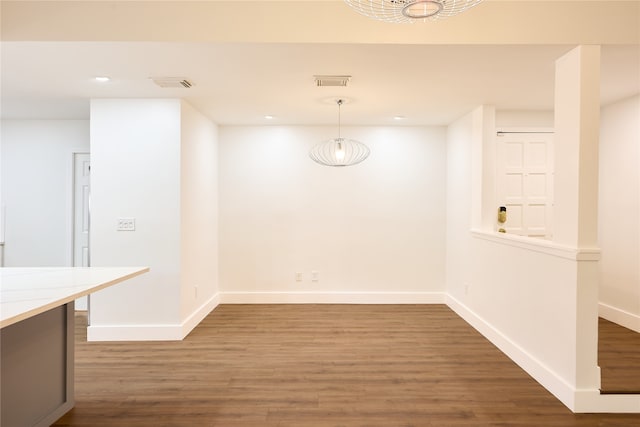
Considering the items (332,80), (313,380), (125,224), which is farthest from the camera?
(125,224)

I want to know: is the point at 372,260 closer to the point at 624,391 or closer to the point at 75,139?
the point at 624,391

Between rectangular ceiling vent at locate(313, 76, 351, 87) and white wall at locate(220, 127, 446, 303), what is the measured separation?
6.47ft

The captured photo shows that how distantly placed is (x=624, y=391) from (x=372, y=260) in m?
3.07

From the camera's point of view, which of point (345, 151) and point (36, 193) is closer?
point (36, 193)

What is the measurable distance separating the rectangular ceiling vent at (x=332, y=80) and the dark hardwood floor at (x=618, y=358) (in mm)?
2942

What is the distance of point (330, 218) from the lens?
5.32 meters

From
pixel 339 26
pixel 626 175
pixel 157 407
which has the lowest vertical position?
pixel 157 407

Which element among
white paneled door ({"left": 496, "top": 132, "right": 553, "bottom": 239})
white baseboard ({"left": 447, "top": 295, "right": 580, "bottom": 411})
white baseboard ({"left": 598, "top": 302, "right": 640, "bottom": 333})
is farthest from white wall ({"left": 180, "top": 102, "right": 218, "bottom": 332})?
white baseboard ({"left": 598, "top": 302, "right": 640, "bottom": 333})

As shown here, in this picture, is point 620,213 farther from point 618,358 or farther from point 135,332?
point 135,332

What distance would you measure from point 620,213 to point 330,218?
3351 millimetres

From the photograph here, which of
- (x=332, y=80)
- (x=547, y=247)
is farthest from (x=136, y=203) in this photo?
(x=547, y=247)

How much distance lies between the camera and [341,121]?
5012 mm

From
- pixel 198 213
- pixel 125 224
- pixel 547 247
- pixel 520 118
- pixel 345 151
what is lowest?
pixel 547 247

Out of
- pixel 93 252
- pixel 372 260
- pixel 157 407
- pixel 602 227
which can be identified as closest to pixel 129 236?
pixel 93 252
